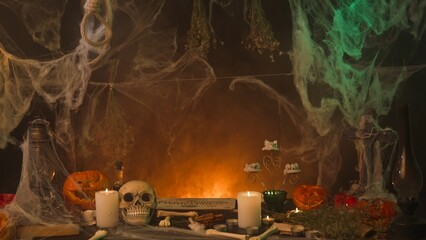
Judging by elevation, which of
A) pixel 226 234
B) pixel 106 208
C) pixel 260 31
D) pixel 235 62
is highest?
pixel 260 31

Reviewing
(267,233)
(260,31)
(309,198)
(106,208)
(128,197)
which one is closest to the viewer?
(267,233)

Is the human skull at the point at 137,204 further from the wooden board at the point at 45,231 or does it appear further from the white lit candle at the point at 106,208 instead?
the wooden board at the point at 45,231

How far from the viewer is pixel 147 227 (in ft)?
7.50

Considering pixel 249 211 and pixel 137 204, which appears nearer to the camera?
pixel 249 211

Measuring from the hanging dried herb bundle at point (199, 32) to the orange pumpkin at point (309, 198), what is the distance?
1.08 metres

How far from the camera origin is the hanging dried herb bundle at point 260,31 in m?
2.95

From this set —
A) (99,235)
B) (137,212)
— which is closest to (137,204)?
(137,212)

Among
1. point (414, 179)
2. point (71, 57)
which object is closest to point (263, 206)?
point (414, 179)

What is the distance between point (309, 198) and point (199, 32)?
1228 millimetres

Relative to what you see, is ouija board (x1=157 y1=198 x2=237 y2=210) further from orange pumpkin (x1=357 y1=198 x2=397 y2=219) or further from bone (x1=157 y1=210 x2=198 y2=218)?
orange pumpkin (x1=357 y1=198 x2=397 y2=219)

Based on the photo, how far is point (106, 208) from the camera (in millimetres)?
2256

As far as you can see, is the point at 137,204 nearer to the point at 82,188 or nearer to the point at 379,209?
the point at 82,188

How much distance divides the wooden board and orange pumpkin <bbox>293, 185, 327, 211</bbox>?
1.13m

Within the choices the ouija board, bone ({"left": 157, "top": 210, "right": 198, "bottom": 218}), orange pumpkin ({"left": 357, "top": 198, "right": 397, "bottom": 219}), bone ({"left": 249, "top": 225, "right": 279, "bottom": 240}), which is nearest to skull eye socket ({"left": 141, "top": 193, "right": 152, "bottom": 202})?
bone ({"left": 157, "top": 210, "right": 198, "bottom": 218})
